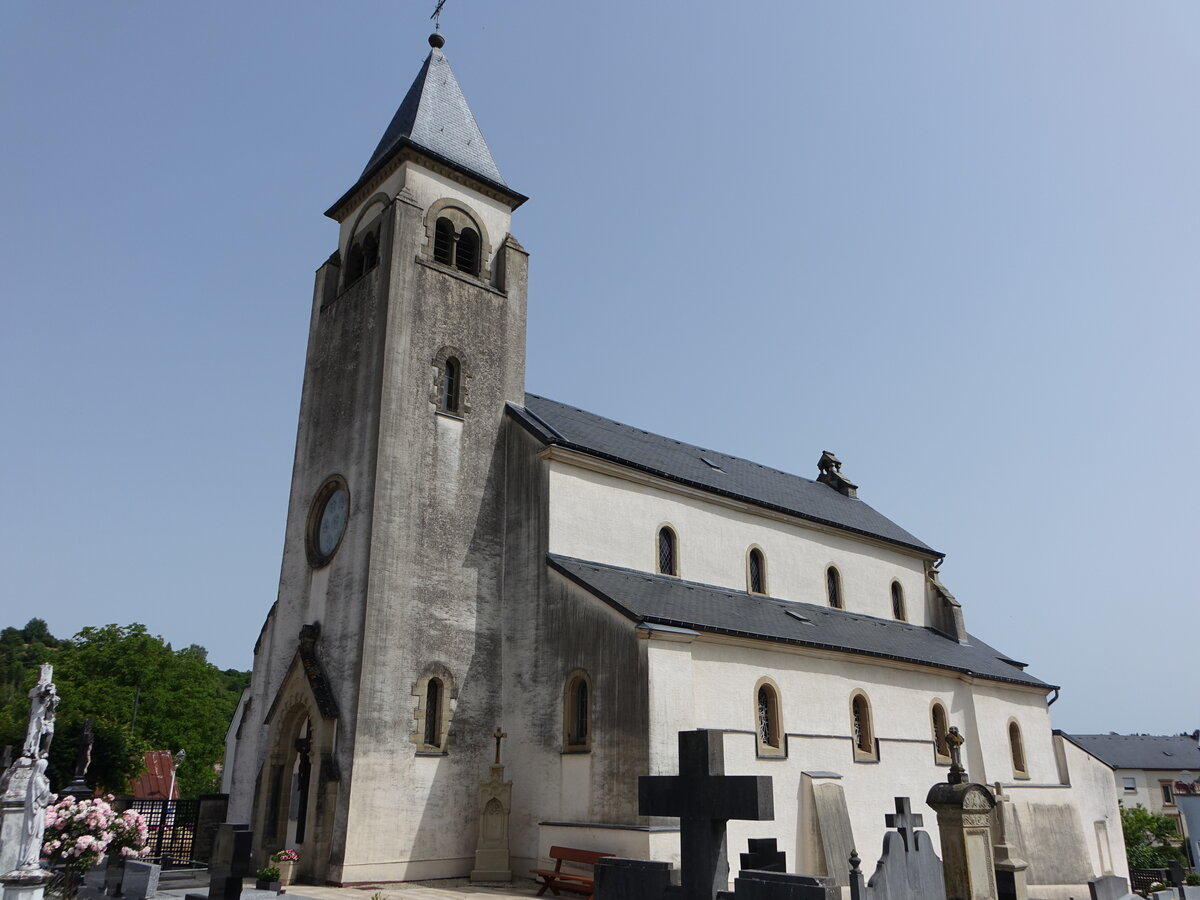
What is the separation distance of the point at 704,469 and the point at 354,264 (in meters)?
11.7

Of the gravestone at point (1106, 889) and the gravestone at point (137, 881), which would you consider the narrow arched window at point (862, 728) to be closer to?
the gravestone at point (1106, 889)

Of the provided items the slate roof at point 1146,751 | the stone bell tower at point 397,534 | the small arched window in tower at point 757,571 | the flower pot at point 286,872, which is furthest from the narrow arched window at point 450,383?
the slate roof at point 1146,751

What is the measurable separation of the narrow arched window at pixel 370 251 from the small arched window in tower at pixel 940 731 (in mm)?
19214

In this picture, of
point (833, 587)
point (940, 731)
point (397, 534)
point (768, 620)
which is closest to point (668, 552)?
point (768, 620)

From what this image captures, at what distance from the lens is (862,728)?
71.5 feet

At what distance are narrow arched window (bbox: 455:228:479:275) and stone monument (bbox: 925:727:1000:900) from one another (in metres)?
16.5

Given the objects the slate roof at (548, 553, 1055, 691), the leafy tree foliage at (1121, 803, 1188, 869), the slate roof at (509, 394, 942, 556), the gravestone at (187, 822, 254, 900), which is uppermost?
the slate roof at (509, 394, 942, 556)

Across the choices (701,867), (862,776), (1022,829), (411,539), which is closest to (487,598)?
(411,539)

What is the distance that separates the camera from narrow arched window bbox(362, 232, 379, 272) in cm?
2325

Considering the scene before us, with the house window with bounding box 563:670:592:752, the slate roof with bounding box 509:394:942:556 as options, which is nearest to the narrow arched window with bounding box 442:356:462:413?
the slate roof with bounding box 509:394:942:556

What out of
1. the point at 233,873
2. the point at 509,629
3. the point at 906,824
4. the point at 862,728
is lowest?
the point at 233,873

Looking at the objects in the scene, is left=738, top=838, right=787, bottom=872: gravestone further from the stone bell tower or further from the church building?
the stone bell tower

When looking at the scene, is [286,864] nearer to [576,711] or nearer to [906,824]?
[576,711]

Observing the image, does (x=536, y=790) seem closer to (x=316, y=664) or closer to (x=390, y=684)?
(x=390, y=684)
